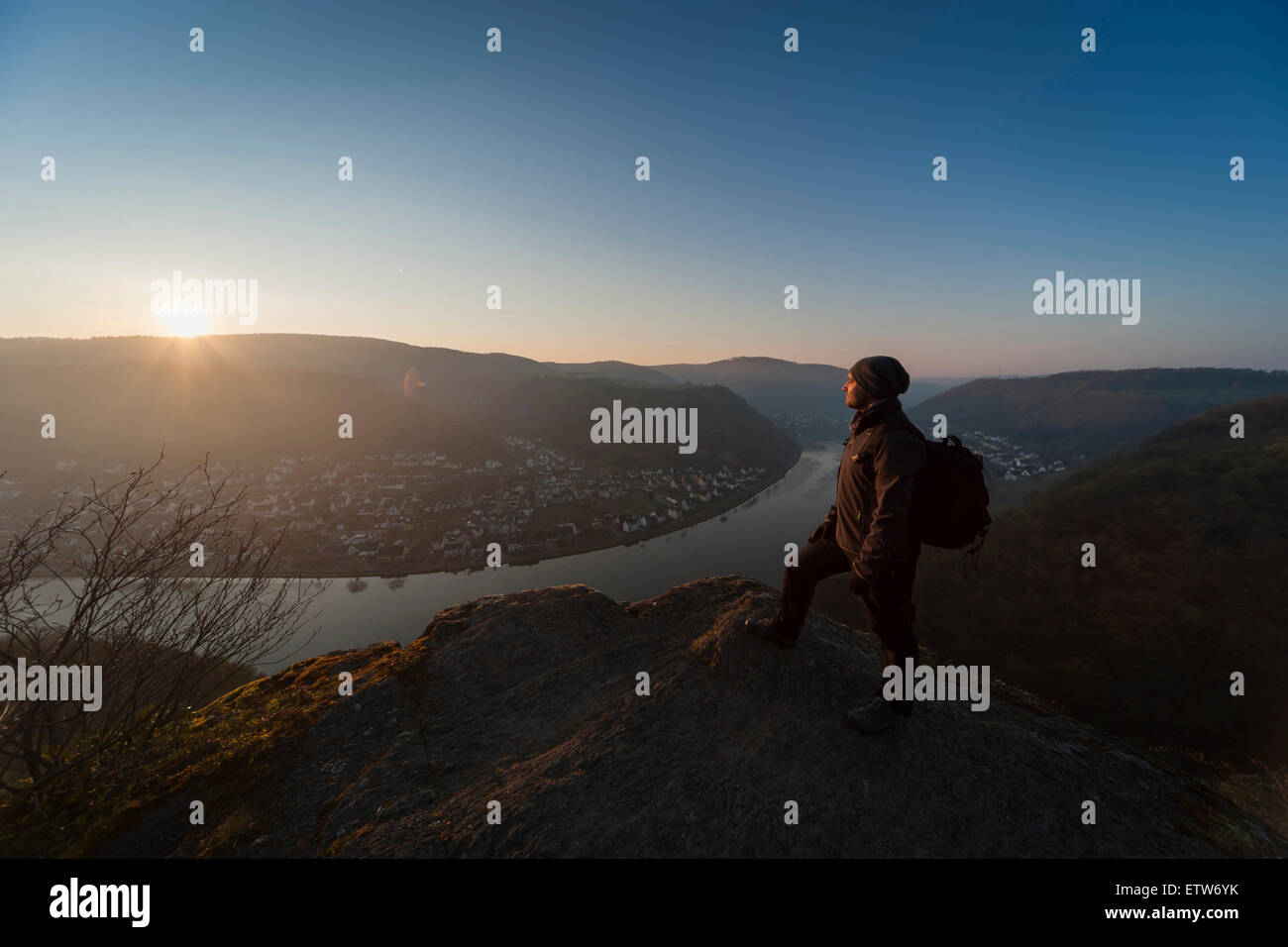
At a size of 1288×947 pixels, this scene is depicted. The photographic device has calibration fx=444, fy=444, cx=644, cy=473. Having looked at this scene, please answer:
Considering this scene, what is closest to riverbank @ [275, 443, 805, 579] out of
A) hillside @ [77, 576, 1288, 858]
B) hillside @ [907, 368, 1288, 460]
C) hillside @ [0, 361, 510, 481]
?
hillside @ [77, 576, 1288, 858]

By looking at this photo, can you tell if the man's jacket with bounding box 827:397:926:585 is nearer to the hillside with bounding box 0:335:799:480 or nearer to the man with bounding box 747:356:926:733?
the man with bounding box 747:356:926:733

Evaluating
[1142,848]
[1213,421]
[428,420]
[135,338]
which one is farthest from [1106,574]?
[135,338]

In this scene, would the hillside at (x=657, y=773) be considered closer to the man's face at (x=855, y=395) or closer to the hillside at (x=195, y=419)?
the man's face at (x=855, y=395)

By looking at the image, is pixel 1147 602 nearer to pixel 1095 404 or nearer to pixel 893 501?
pixel 893 501

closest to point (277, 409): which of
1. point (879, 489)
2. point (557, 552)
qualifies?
point (557, 552)

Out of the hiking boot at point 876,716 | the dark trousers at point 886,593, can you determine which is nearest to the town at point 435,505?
the dark trousers at point 886,593
